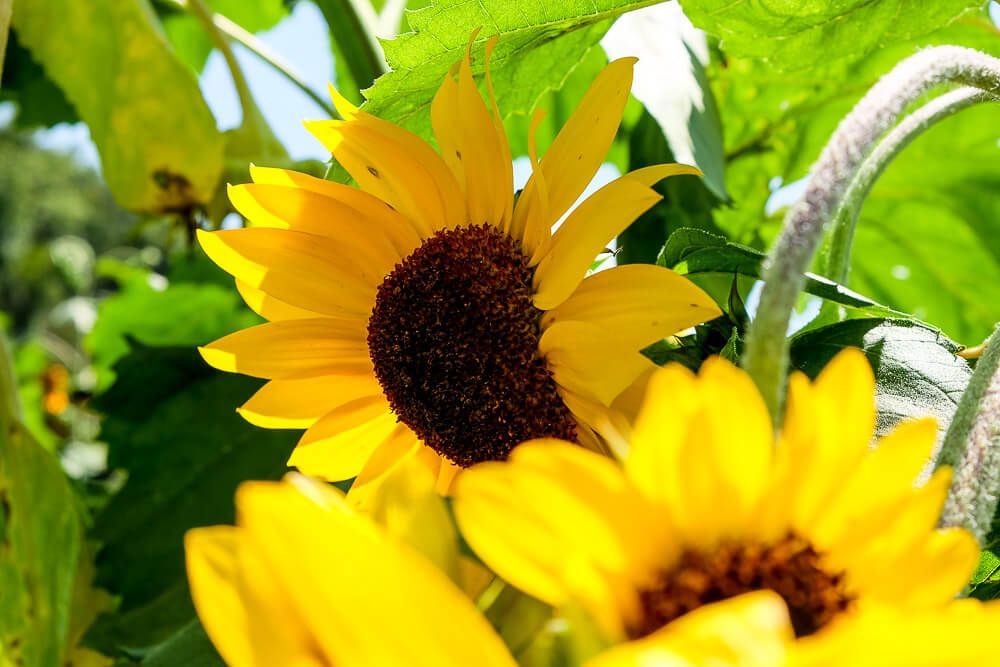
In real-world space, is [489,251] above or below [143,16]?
below

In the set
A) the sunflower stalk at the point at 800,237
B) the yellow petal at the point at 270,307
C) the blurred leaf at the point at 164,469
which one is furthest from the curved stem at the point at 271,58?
the sunflower stalk at the point at 800,237

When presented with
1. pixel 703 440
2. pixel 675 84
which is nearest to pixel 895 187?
pixel 675 84

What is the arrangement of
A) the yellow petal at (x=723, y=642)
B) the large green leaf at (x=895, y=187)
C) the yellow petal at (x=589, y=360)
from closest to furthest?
the yellow petal at (x=723, y=642) < the yellow petal at (x=589, y=360) < the large green leaf at (x=895, y=187)

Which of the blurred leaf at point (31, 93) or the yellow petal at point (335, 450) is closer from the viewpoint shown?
the yellow petal at point (335, 450)

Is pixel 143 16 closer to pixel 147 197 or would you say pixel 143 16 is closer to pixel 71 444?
pixel 147 197

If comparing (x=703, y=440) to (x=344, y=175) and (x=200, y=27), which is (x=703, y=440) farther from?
(x=200, y=27)

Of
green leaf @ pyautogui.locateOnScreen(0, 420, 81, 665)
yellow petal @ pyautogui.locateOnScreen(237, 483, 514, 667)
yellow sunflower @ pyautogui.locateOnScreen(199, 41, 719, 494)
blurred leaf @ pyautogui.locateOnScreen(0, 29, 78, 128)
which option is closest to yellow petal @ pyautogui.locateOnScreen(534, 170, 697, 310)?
yellow sunflower @ pyautogui.locateOnScreen(199, 41, 719, 494)

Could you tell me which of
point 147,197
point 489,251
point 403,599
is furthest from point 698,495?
point 147,197

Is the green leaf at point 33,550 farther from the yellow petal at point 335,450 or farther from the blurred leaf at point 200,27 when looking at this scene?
the blurred leaf at point 200,27
